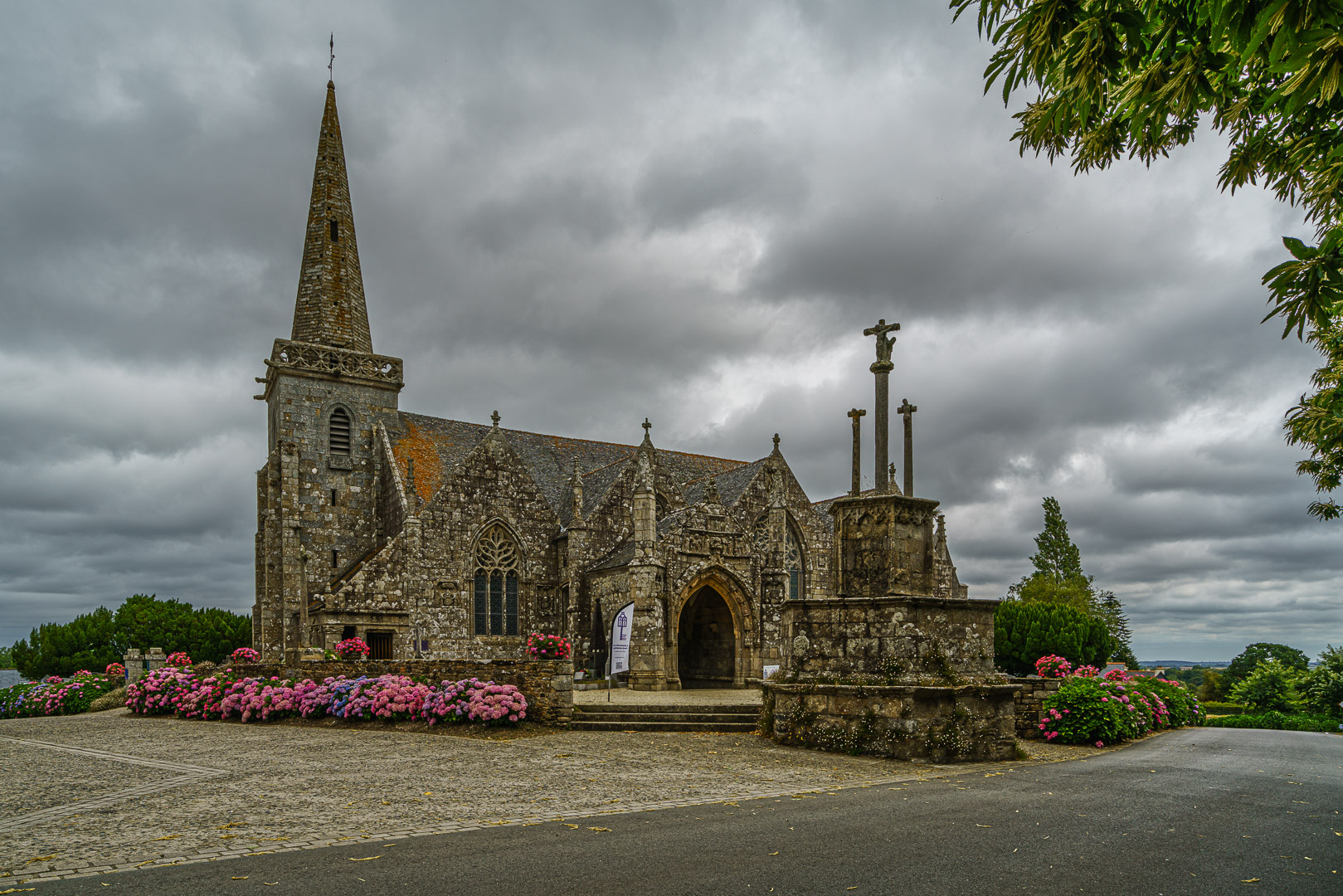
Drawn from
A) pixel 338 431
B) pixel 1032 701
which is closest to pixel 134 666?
pixel 338 431

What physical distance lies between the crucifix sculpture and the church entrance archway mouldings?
1251 cm

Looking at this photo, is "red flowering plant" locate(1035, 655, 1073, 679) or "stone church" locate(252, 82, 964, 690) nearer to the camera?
"red flowering plant" locate(1035, 655, 1073, 679)

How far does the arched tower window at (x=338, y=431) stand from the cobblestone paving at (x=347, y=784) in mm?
13161

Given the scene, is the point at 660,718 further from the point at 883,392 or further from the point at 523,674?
the point at 883,392

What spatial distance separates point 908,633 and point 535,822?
665cm

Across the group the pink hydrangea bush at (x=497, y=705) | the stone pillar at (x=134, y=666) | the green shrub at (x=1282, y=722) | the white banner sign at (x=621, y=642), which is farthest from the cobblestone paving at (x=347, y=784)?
the green shrub at (x=1282, y=722)

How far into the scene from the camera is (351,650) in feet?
67.4

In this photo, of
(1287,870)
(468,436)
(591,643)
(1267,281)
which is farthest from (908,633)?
(468,436)

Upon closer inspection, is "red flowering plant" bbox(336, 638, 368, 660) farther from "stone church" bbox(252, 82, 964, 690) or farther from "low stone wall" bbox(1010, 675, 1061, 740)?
"low stone wall" bbox(1010, 675, 1061, 740)

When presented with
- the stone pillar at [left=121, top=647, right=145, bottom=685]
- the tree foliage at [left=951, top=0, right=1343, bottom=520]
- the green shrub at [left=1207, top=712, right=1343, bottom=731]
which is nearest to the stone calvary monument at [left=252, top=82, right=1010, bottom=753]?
the stone pillar at [left=121, top=647, right=145, bottom=685]

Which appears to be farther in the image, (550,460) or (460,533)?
(550,460)

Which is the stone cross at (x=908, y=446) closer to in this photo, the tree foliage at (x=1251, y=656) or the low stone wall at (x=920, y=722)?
the low stone wall at (x=920, y=722)

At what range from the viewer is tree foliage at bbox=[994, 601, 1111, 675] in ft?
111

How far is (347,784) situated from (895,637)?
7421mm
